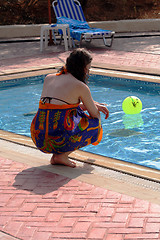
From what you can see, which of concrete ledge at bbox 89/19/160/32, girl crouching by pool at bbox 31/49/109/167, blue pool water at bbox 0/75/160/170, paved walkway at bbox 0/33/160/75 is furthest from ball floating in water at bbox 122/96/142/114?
concrete ledge at bbox 89/19/160/32

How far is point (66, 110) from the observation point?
13.0ft

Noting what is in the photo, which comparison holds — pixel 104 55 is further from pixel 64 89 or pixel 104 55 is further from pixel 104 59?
pixel 64 89

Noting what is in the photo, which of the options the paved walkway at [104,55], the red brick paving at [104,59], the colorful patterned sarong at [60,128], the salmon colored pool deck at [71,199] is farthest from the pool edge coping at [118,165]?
the red brick paving at [104,59]

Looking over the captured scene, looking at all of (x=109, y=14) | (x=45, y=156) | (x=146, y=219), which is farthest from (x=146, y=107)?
(x=109, y=14)

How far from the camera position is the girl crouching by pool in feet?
12.8

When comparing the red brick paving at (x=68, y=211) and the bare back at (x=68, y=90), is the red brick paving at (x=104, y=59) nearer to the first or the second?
the bare back at (x=68, y=90)

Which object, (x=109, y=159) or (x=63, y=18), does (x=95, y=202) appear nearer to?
(x=109, y=159)

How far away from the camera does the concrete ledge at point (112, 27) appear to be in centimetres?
1390

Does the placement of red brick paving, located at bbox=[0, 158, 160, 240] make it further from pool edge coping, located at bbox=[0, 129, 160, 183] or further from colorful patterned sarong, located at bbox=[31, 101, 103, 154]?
pool edge coping, located at bbox=[0, 129, 160, 183]

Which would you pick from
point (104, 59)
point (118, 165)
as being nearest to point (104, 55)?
point (104, 59)

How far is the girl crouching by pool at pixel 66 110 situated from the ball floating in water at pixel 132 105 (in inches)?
91.1

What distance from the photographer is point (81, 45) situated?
11859 millimetres

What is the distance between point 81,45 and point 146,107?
18.0 feet

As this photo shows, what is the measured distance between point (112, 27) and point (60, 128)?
36.5 ft
